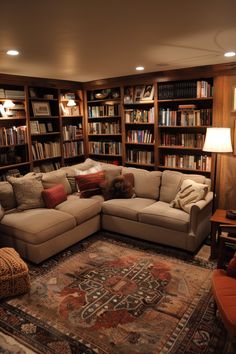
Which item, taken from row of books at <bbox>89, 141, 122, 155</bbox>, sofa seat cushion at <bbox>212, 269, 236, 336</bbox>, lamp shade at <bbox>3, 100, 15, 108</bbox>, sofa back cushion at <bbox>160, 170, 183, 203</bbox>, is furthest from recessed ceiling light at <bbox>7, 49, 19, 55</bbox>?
row of books at <bbox>89, 141, 122, 155</bbox>

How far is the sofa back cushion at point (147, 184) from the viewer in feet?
13.8

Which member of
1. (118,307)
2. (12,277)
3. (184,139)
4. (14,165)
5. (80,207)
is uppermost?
(184,139)

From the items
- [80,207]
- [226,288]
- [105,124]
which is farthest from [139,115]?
[226,288]

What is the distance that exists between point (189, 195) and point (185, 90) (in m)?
1.91

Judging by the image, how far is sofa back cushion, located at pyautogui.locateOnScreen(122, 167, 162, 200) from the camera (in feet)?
13.8

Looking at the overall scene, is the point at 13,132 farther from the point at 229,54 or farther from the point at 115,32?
the point at 229,54

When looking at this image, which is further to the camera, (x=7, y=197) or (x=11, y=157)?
(x=11, y=157)

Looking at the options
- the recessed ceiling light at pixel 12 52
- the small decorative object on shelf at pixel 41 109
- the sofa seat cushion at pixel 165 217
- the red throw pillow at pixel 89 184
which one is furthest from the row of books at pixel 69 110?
the sofa seat cushion at pixel 165 217

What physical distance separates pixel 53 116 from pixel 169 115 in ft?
7.10

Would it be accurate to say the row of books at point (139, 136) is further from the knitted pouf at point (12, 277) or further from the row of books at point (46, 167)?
the knitted pouf at point (12, 277)

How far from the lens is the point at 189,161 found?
15.8ft

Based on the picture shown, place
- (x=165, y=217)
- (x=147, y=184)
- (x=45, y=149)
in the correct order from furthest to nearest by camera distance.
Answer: (x=45, y=149) → (x=147, y=184) → (x=165, y=217)

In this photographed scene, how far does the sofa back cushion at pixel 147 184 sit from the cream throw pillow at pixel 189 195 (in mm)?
484

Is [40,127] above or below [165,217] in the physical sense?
above
